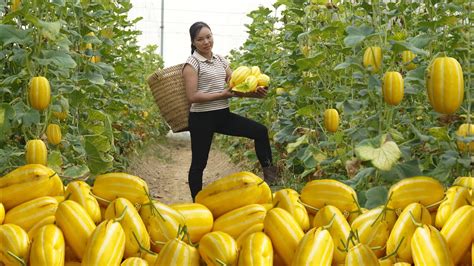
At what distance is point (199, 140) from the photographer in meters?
4.46

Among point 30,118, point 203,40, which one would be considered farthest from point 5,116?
point 203,40

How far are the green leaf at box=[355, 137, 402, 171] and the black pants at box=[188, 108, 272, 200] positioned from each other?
2.11 metres

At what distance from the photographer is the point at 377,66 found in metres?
2.88

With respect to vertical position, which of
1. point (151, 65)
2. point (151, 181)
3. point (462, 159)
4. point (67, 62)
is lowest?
point (151, 181)

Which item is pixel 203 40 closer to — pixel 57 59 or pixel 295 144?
pixel 295 144

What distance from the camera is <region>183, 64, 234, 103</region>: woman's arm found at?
436 centimetres

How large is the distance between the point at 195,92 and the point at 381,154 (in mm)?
2230

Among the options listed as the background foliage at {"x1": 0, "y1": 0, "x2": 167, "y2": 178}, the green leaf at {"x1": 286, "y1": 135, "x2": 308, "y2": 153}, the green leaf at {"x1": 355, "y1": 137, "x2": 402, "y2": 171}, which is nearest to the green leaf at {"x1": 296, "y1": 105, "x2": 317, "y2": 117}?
the green leaf at {"x1": 286, "y1": 135, "x2": 308, "y2": 153}

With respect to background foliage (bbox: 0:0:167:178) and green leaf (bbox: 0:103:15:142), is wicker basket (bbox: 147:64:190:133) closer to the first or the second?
background foliage (bbox: 0:0:167:178)

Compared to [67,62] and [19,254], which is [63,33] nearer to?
[67,62]

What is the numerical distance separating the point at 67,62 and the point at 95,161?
563mm

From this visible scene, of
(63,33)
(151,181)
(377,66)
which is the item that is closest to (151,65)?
(151,181)

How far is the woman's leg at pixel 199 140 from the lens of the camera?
14.7 feet

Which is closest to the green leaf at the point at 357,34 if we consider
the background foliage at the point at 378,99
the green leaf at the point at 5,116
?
the background foliage at the point at 378,99
